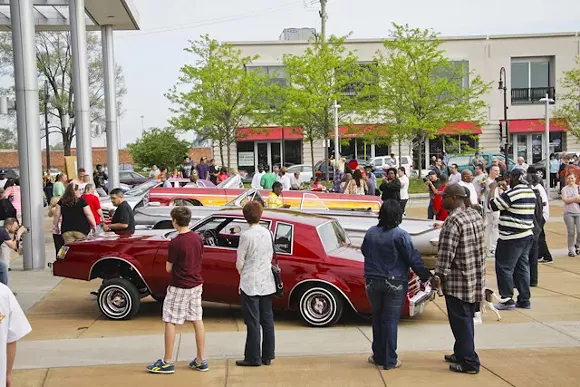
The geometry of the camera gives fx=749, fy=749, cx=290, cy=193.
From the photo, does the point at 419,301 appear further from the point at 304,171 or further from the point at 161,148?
the point at 161,148

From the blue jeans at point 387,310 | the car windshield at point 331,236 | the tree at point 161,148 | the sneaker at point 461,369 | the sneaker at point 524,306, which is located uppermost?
the tree at point 161,148

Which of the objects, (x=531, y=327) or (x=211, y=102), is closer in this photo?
(x=531, y=327)

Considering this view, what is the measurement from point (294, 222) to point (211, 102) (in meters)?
32.3

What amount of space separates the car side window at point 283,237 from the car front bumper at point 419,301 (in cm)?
167

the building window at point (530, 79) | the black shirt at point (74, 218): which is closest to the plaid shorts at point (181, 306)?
the black shirt at point (74, 218)

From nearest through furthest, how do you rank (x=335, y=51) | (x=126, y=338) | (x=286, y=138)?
(x=126, y=338) → (x=335, y=51) → (x=286, y=138)

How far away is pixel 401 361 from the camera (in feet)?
24.8

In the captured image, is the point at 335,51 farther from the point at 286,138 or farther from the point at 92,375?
the point at 92,375

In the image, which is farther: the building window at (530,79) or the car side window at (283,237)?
the building window at (530,79)

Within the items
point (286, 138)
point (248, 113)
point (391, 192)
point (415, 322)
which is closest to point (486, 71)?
point (286, 138)

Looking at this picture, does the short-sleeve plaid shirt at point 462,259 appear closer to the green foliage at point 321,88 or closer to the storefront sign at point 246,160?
the green foliage at point 321,88

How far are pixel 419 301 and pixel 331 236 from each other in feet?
4.69

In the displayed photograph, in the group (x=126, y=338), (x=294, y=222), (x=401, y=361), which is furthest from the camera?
(x=294, y=222)

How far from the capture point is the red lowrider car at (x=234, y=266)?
30.1 ft
